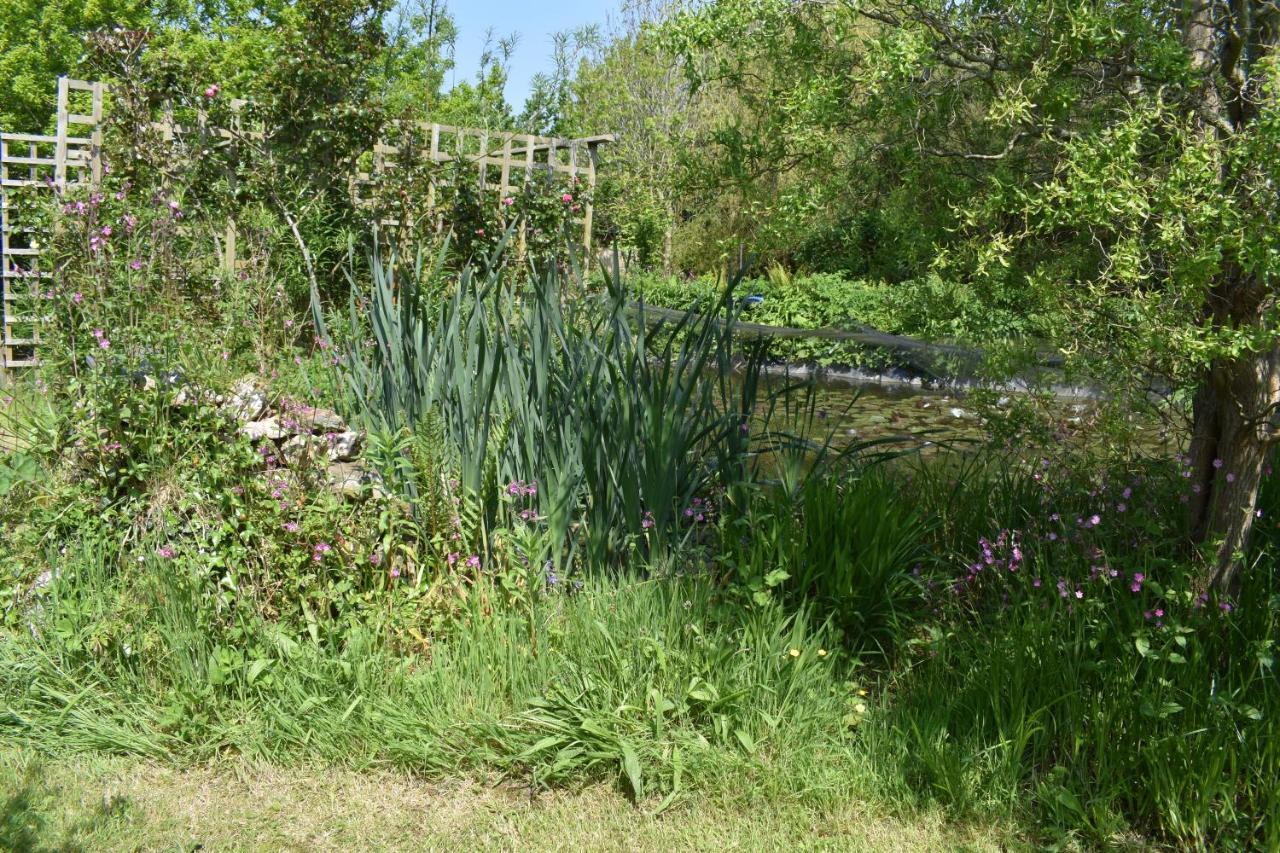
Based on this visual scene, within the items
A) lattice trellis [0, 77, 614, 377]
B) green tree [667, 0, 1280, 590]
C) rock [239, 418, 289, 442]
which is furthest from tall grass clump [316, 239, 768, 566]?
lattice trellis [0, 77, 614, 377]

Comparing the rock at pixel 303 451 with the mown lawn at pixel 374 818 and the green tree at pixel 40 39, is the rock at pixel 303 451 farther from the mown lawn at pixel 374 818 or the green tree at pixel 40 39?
the green tree at pixel 40 39

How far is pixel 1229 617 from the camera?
9.46 ft

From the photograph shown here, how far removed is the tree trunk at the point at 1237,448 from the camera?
2.92m

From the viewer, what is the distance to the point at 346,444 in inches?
174

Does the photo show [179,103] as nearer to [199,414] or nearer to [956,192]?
[199,414]

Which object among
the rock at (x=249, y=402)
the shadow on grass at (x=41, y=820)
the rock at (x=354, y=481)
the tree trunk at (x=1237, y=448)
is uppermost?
the tree trunk at (x=1237, y=448)

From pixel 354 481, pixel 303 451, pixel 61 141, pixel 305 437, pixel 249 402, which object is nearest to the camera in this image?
pixel 303 451

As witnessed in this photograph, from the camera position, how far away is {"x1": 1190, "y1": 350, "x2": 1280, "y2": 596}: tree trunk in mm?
2924

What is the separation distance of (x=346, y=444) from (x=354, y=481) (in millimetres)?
383

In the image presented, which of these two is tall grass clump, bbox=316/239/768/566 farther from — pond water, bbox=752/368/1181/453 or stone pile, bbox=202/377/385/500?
pond water, bbox=752/368/1181/453

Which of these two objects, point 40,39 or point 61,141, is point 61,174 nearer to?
point 61,141

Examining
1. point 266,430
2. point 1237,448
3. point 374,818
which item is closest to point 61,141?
point 266,430

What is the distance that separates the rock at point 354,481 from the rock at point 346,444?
0.03m

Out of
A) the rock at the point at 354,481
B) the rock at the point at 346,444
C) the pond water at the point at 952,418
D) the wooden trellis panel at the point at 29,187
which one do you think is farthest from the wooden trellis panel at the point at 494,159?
the rock at the point at 354,481
